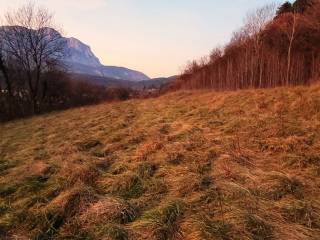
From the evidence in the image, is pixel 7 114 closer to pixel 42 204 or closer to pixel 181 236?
pixel 42 204

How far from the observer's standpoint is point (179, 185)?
193 inches

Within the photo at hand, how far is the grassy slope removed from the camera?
3785 millimetres

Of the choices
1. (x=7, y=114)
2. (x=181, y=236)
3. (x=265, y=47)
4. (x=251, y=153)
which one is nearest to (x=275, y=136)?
(x=251, y=153)

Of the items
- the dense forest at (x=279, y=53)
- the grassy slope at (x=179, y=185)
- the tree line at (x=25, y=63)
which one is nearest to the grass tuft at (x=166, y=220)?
the grassy slope at (x=179, y=185)

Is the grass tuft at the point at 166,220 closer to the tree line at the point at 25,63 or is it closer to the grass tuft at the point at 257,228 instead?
the grass tuft at the point at 257,228

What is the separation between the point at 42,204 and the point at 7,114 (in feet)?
79.2

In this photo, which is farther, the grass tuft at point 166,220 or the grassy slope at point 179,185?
the grassy slope at point 179,185

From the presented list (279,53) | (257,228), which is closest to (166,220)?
(257,228)

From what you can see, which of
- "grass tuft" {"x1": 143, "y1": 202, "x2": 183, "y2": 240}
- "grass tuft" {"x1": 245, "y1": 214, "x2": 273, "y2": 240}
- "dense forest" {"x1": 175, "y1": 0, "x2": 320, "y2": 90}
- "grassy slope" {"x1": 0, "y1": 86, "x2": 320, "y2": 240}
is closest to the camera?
"grass tuft" {"x1": 245, "y1": 214, "x2": 273, "y2": 240}

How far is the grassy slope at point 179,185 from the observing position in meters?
3.79

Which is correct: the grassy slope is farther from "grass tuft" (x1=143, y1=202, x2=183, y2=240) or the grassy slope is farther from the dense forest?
the dense forest

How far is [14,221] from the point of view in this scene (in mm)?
4406

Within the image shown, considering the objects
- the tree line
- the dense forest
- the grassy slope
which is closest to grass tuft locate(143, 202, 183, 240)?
the grassy slope

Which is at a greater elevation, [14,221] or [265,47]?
[265,47]
